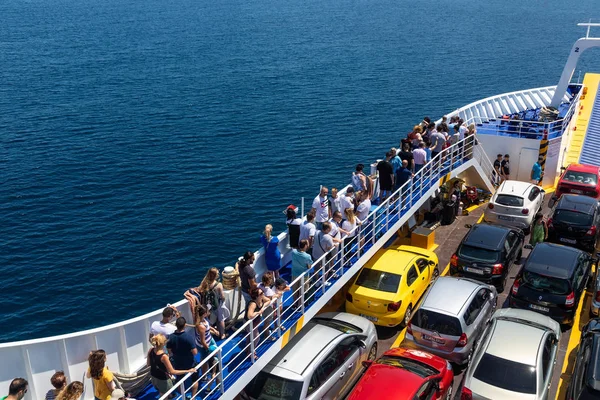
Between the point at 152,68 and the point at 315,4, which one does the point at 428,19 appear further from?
the point at 152,68

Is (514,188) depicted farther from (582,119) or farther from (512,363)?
(582,119)

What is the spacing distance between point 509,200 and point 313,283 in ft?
29.8

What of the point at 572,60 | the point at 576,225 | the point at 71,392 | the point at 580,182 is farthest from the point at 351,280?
the point at 572,60

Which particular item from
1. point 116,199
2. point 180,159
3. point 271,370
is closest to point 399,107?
point 180,159

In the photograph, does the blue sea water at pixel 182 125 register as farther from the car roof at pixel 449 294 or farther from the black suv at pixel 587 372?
the black suv at pixel 587 372

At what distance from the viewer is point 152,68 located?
6375 cm

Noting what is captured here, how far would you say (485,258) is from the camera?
1594cm

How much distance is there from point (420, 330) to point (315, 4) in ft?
400

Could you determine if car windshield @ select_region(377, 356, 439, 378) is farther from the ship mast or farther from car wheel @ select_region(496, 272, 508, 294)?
the ship mast

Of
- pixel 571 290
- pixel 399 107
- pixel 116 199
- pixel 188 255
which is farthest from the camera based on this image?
pixel 399 107

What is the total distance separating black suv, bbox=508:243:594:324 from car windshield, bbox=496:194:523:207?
13.7 ft

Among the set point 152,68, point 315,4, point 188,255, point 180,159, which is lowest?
point 188,255

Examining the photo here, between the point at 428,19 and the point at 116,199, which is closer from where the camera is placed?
the point at 116,199

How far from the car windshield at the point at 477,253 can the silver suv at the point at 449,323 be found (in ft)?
6.99
